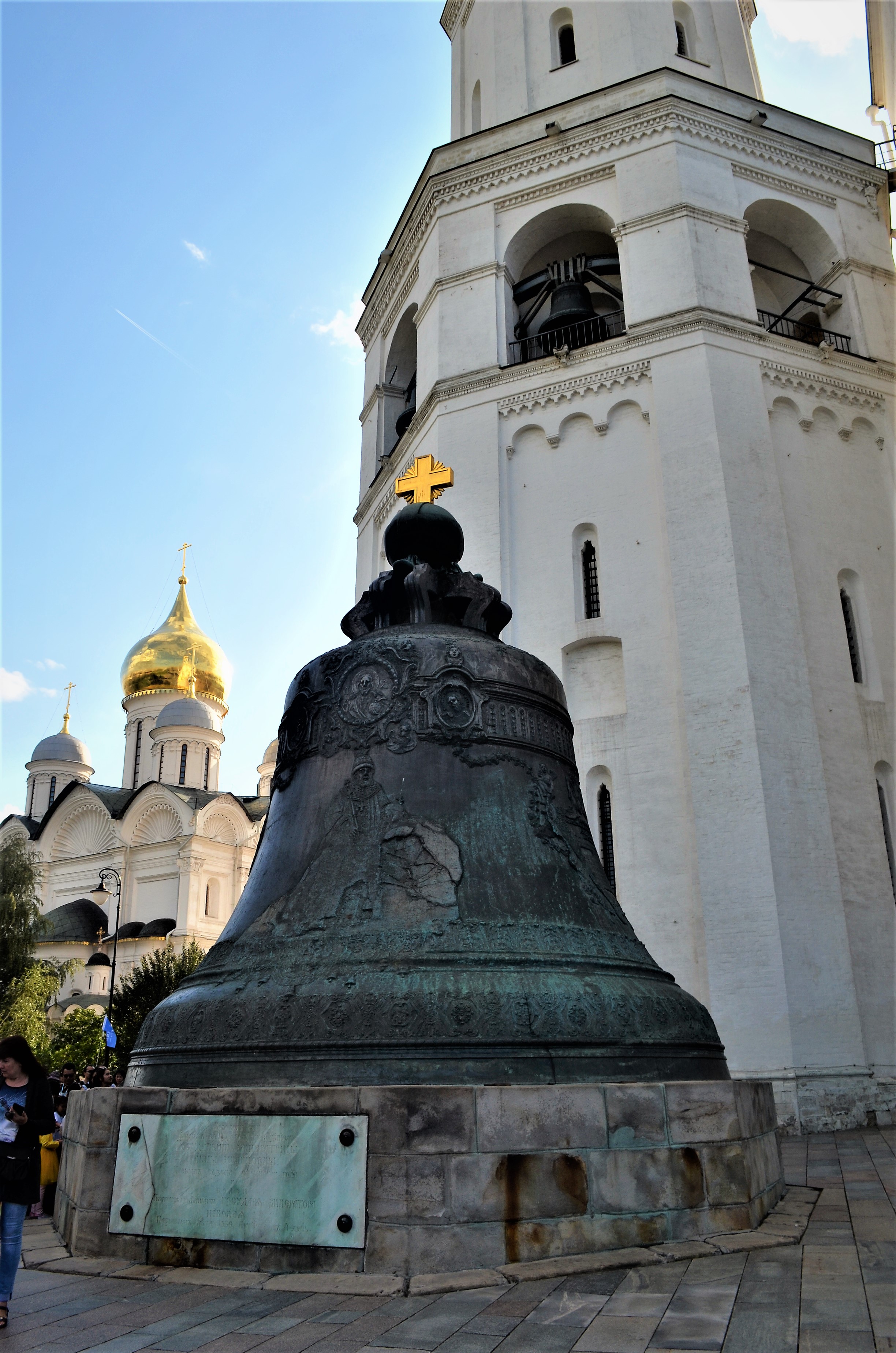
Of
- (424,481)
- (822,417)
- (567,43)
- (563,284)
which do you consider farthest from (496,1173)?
(567,43)

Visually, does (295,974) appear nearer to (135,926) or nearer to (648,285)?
(648,285)

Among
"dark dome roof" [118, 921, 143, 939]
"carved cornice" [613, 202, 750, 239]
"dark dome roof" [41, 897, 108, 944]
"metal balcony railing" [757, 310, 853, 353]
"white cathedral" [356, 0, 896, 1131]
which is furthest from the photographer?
"dark dome roof" [41, 897, 108, 944]

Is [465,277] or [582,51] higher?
[582,51]

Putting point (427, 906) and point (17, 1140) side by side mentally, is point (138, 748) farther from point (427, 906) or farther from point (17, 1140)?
point (427, 906)

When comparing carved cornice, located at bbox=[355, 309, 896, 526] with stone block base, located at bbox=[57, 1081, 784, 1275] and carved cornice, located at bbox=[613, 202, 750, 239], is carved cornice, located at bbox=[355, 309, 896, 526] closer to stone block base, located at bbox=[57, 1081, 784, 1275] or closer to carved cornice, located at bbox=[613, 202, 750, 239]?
carved cornice, located at bbox=[613, 202, 750, 239]

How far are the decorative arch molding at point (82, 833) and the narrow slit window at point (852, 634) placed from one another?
27184mm

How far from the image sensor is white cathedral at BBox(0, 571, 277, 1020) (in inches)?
1247

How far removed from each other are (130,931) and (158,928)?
948mm

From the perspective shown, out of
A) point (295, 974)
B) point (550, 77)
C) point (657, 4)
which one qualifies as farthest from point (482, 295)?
point (295, 974)

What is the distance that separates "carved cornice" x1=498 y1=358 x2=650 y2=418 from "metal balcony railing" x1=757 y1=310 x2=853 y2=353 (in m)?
1.99

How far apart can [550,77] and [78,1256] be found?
739 inches

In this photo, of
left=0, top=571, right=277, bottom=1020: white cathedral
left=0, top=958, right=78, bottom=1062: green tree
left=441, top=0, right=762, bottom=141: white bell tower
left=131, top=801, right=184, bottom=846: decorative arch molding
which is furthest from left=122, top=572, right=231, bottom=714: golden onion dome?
left=441, top=0, right=762, bottom=141: white bell tower

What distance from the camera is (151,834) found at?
3369 centimetres

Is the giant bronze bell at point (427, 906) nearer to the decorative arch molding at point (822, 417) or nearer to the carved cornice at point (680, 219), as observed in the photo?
the decorative arch molding at point (822, 417)
